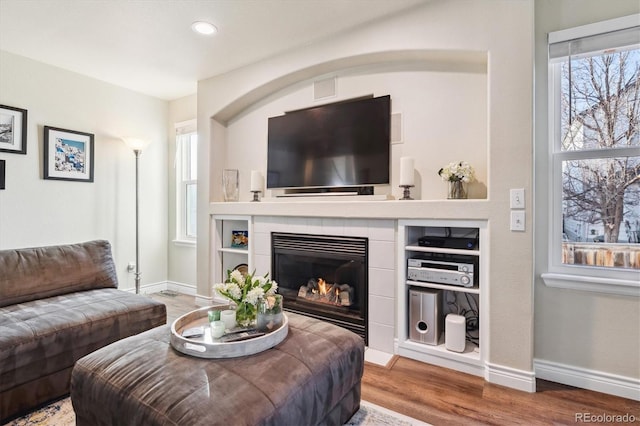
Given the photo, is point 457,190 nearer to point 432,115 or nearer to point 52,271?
point 432,115

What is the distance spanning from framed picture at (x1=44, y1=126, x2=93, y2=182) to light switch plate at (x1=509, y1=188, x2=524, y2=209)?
4.22 meters

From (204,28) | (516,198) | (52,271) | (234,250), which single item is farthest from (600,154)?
(52,271)

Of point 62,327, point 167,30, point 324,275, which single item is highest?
point 167,30

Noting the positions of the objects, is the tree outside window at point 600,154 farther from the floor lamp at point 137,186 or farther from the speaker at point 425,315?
the floor lamp at point 137,186

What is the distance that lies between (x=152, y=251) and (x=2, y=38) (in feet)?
8.60

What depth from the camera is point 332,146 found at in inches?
118

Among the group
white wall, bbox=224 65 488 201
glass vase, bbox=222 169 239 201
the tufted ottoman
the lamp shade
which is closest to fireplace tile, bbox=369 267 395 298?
white wall, bbox=224 65 488 201

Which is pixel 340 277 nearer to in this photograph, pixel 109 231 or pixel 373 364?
pixel 373 364

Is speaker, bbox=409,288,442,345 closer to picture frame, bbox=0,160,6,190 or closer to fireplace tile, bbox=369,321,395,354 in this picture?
fireplace tile, bbox=369,321,395,354

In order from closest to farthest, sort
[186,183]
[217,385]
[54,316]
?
1. [217,385]
2. [54,316]
3. [186,183]

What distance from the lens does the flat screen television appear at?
9.05 ft

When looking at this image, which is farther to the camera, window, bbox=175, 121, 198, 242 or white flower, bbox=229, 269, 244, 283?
window, bbox=175, 121, 198, 242

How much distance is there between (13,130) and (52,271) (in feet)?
5.37

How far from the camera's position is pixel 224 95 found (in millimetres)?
3615
